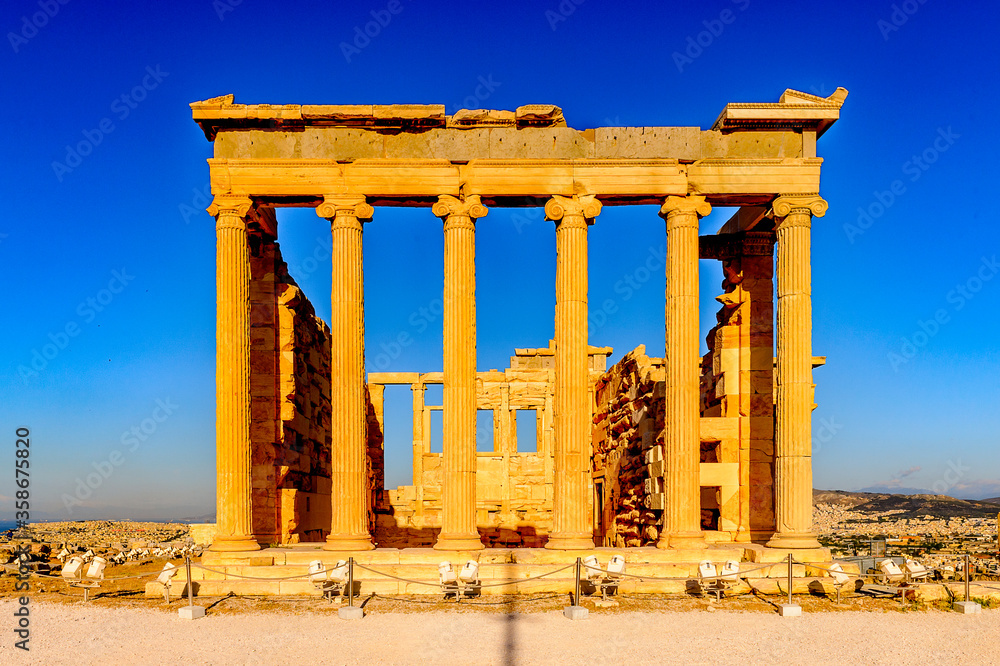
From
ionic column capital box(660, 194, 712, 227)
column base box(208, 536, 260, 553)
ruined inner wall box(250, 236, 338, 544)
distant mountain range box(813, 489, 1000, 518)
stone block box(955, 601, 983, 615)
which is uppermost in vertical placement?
ionic column capital box(660, 194, 712, 227)

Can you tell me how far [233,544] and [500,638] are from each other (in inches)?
318

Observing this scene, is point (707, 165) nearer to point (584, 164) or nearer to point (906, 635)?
point (584, 164)

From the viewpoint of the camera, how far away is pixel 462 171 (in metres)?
19.8

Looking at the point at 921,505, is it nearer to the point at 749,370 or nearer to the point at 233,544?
the point at 749,370

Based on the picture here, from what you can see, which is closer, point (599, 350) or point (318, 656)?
point (318, 656)

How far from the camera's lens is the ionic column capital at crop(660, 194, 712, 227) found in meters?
19.6

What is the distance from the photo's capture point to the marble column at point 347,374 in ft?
62.3

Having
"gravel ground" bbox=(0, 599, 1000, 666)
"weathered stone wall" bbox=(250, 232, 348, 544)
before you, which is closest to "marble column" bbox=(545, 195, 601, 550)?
"gravel ground" bbox=(0, 599, 1000, 666)

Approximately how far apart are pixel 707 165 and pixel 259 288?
39.2 ft

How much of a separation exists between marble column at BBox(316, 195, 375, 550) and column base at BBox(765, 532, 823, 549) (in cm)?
913

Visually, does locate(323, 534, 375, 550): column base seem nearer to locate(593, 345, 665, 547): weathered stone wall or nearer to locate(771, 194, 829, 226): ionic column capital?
locate(593, 345, 665, 547): weathered stone wall

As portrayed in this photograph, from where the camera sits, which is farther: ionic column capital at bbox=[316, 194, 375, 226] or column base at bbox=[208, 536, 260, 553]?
ionic column capital at bbox=[316, 194, 375, 226]

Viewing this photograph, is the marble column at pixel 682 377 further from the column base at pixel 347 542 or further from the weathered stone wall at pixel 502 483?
the weathered stone wall at pixel 502 483

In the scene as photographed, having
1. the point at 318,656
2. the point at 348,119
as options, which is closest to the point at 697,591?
the point at 318,656
